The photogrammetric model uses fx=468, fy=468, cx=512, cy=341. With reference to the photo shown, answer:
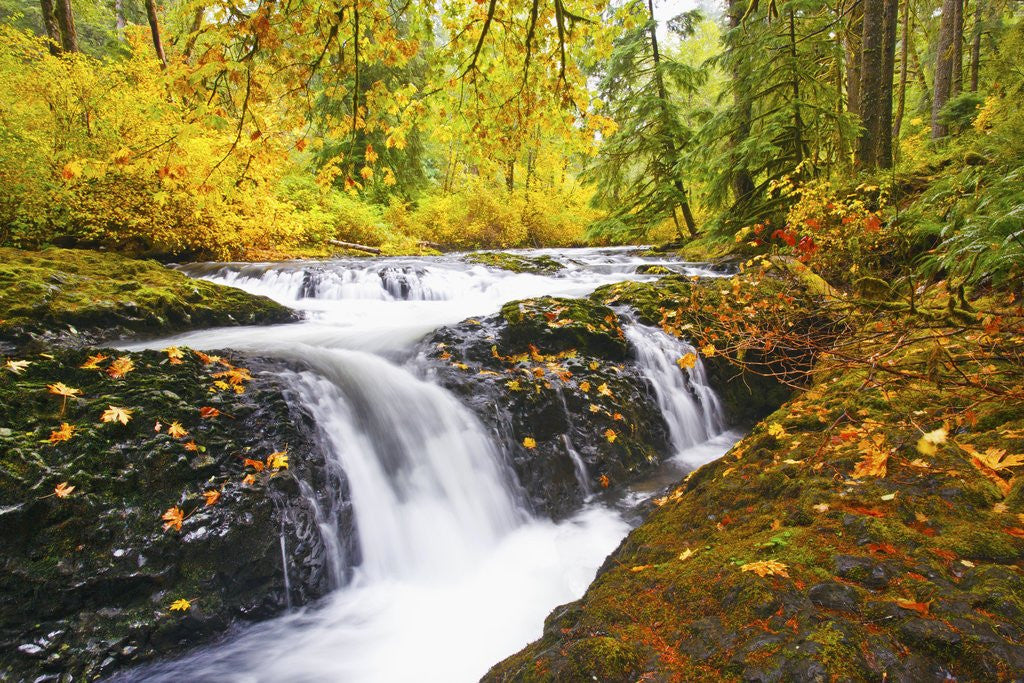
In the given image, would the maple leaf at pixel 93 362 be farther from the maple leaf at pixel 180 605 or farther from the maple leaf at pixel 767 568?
the maple leaf at pixel 767 568

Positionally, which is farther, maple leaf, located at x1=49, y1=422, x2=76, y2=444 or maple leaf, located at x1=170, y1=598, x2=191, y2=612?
maple leaf, located at x1=49, y1=422, x2=76, y2=444

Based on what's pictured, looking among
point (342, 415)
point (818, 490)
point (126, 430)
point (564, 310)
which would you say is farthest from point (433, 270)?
point (818, 490)

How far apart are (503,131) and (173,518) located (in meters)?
3.63

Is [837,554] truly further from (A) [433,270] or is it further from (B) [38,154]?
(B) [38,154]

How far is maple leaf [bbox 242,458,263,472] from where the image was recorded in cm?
321

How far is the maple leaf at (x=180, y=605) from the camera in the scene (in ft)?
8.68

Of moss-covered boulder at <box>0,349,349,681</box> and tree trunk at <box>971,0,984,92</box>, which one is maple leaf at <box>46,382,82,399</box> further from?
tree trunk at <box>971,0,984,92</box>

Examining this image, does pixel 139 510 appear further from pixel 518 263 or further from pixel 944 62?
pixel 944 62

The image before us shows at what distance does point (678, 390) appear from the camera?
18.8 ft

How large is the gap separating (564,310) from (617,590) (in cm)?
403

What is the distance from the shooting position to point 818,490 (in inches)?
89.5

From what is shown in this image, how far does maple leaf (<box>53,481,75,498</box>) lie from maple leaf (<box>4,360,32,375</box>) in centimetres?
105

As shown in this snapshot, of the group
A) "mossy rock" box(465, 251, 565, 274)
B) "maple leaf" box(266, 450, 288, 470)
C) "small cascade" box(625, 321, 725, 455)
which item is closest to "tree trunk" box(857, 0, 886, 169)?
"small cascade" box(625, 321, 725, 455)

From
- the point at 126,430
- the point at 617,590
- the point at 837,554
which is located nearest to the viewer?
the point at 837,554
